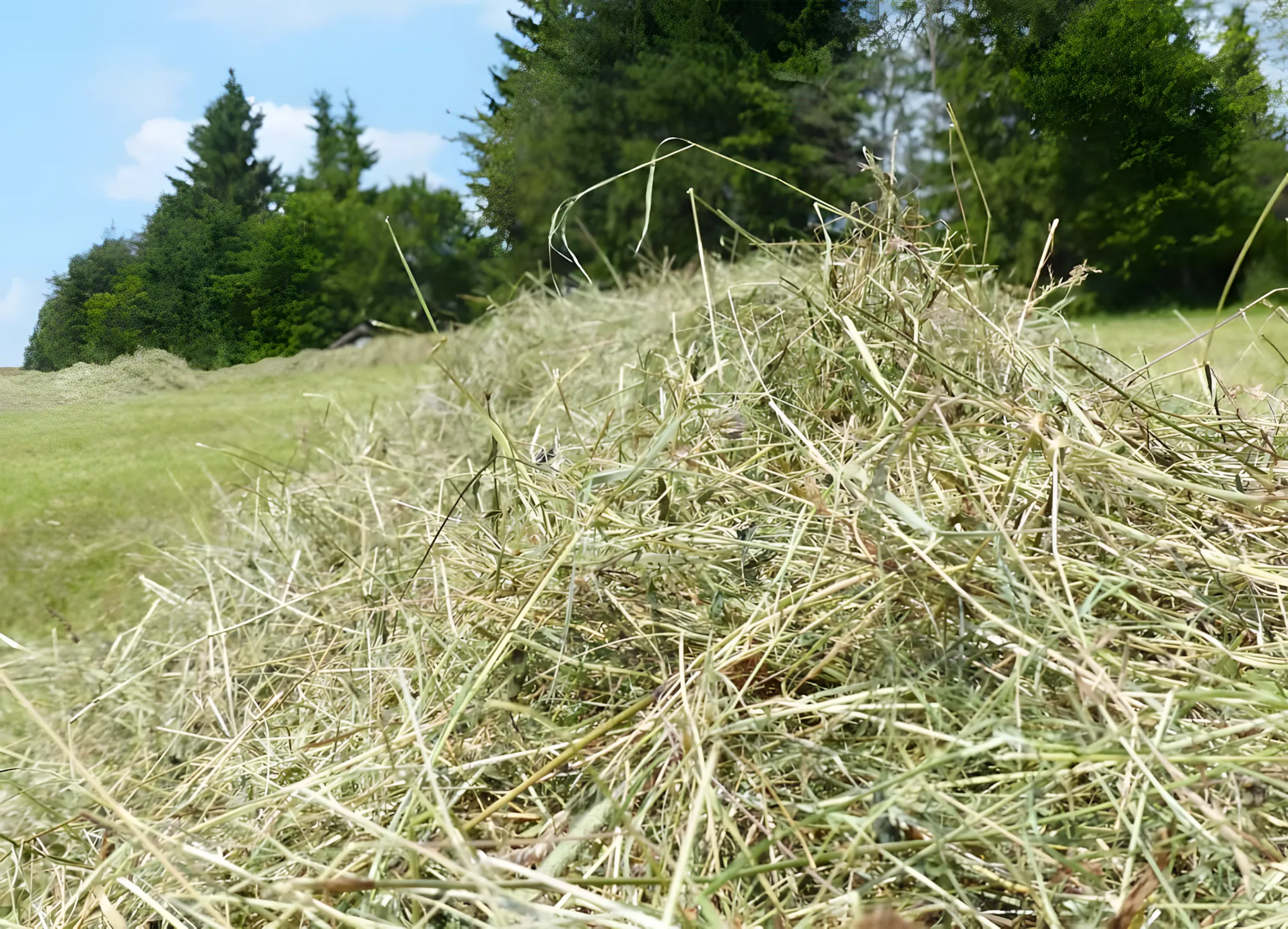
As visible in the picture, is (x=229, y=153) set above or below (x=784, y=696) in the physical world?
above

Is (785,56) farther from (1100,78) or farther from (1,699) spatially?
(1,699)

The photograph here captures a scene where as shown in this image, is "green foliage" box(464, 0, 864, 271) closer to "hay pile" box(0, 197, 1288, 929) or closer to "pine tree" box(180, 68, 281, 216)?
"pine tree" box(180, 68, 281, 216)

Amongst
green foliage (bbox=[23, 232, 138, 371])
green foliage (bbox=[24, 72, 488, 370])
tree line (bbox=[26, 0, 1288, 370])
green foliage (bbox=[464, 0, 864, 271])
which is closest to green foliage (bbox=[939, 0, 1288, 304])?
tree line (bbox=[26, 0, 1288, 370])

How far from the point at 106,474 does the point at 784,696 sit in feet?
4.41

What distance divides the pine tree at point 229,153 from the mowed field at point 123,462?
291mm

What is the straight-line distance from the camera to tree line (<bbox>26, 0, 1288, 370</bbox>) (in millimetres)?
1282

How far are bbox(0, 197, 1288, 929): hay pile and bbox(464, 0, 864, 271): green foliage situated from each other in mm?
832

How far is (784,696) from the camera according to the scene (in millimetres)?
561

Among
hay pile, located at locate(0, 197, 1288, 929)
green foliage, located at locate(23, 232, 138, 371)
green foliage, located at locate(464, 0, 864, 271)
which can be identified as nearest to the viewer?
hay pile, located at locate(0, 197, 1288, 929)

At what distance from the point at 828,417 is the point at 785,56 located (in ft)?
3.94

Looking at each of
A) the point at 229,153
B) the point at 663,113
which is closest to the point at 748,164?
the point at 663,113

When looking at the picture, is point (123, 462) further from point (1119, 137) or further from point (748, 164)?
point (1119, 137)

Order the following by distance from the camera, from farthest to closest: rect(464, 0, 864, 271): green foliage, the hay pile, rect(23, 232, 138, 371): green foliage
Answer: rect(464, 0, 864, 271): green foliage < rect(23, 232, 138, 371): green foliage < the hay pile

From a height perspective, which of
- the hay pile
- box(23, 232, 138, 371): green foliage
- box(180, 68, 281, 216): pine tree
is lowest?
the hay pile
